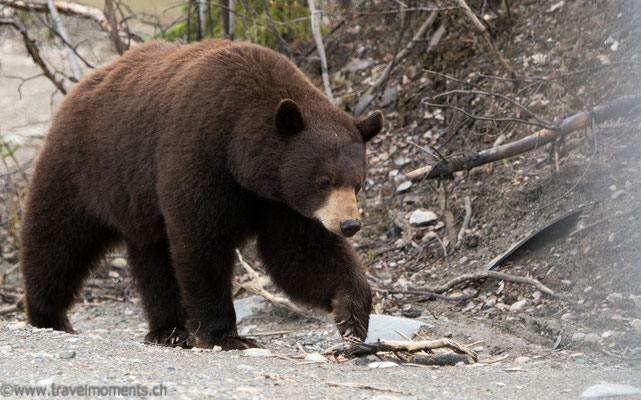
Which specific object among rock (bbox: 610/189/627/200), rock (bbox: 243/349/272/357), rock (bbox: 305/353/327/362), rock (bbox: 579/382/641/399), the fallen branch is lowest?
rock (bbox: 243/349/272/357)

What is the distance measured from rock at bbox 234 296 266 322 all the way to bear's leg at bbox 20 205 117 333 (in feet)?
4.36

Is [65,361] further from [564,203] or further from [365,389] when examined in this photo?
[564,203]

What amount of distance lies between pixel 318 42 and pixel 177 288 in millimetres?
3433

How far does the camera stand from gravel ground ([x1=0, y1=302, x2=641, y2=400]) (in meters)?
3.33

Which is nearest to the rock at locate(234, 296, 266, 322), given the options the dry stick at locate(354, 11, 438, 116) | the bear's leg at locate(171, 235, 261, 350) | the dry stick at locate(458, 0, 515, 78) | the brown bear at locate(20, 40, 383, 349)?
the brown bear at locate(20, 40, 383, 349)

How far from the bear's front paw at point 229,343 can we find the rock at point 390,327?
79cm

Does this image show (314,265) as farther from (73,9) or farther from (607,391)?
(73,9)

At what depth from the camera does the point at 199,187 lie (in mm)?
4637

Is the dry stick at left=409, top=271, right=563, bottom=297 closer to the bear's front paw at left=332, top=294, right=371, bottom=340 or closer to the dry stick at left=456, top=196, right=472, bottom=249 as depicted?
the dry stick at left=456, top=196, right=472, bottom=249

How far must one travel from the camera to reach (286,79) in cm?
485

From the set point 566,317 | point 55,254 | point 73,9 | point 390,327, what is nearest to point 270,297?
point 390,327

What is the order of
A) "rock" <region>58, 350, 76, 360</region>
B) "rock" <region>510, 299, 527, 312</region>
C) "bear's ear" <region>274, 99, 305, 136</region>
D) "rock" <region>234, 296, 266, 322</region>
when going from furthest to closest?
"rock" <region>234, 296, 266, 322</region> → "rock" <region>510, 299, 527, 312</region> → "bear's ear" <region>274, 99, 305, 136</region> → "rock" <region>58, 350, 76, 360</region>

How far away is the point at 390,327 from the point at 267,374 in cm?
181

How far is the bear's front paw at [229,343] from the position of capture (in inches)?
191
